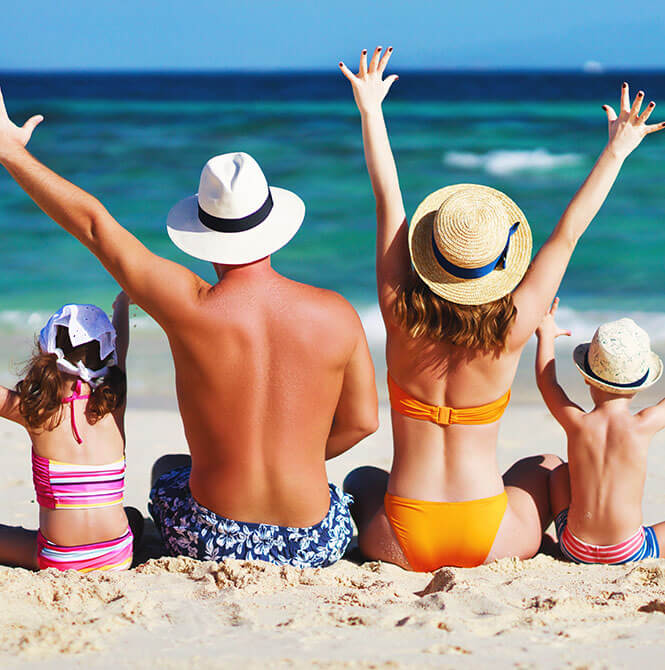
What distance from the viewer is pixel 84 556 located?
116 inches

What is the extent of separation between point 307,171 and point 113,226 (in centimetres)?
1205

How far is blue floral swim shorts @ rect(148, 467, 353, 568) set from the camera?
284 centimetres

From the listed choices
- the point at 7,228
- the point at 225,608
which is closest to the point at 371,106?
the point at 225,608

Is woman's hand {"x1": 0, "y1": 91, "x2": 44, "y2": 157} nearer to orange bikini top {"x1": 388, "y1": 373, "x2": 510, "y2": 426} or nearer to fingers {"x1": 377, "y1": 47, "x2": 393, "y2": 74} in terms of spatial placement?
fingers {"x1": 377, "y1": 47, "x2": 393, "y2": 74}

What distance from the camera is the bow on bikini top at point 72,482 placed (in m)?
2.91

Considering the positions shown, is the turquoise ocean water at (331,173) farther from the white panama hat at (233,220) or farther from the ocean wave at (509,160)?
the white panama hat at (233,220)

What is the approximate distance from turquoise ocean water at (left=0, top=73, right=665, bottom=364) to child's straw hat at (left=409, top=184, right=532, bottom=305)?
14.1ft

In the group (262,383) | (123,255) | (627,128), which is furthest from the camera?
(627,128)

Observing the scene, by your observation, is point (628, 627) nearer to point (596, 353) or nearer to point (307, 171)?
point (596, 353)

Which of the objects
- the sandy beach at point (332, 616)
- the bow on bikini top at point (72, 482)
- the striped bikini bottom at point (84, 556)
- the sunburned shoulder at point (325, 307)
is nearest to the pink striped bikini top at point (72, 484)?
the bow on bikini top at point (72, 482)

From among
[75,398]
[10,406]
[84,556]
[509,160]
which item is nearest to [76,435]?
[75,398]

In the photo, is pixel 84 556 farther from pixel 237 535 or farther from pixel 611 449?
pixel 611 449

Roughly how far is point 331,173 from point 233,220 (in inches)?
459

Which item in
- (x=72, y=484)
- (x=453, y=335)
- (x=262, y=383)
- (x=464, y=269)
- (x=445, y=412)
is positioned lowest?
(x=72, y=484)
